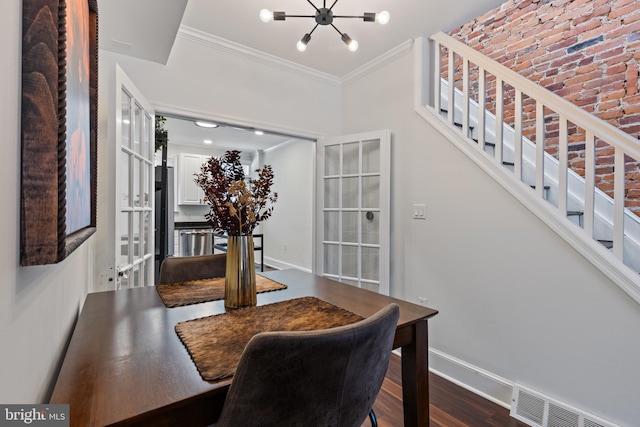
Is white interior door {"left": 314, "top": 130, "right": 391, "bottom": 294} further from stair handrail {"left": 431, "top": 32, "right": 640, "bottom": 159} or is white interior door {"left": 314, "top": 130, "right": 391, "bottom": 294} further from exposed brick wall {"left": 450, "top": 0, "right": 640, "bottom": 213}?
exposed brick wall {"left": 450, "top": 0, "right": 640, "bottom": 213}

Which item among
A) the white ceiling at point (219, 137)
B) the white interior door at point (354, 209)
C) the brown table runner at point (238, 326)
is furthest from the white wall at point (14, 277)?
the white ceiling at point (219, 137)

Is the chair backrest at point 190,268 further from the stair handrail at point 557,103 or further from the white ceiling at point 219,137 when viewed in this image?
the white ceiling at point 219,137

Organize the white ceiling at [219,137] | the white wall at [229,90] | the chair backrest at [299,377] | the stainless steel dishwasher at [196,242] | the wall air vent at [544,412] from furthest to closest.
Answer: the stainless steel dishwasher at [196,242] → the white ceiling at [219,137] → the white wall at [229,90] → the wall air vent at [544,412] → the chair backrest at [299,377]

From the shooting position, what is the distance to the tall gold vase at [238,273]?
4.01 ft

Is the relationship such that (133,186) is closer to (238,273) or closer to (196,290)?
(196,290)

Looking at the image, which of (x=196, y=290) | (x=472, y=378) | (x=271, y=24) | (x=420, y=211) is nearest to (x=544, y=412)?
(x=472, y=378)

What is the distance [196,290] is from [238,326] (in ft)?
1.86

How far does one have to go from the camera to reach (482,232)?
2.14 metres

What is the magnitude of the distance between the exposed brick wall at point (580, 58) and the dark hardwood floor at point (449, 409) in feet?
5.43

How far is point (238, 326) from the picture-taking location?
3.36 ft

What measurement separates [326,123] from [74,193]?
9.04ft

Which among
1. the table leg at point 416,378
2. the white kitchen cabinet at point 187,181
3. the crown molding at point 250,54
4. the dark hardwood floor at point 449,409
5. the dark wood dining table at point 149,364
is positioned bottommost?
the dark hardwood floor at point 449,409

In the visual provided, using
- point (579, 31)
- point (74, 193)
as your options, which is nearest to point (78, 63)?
point (74, 193)

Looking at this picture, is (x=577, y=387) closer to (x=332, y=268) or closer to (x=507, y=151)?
(x=507, y=151)
